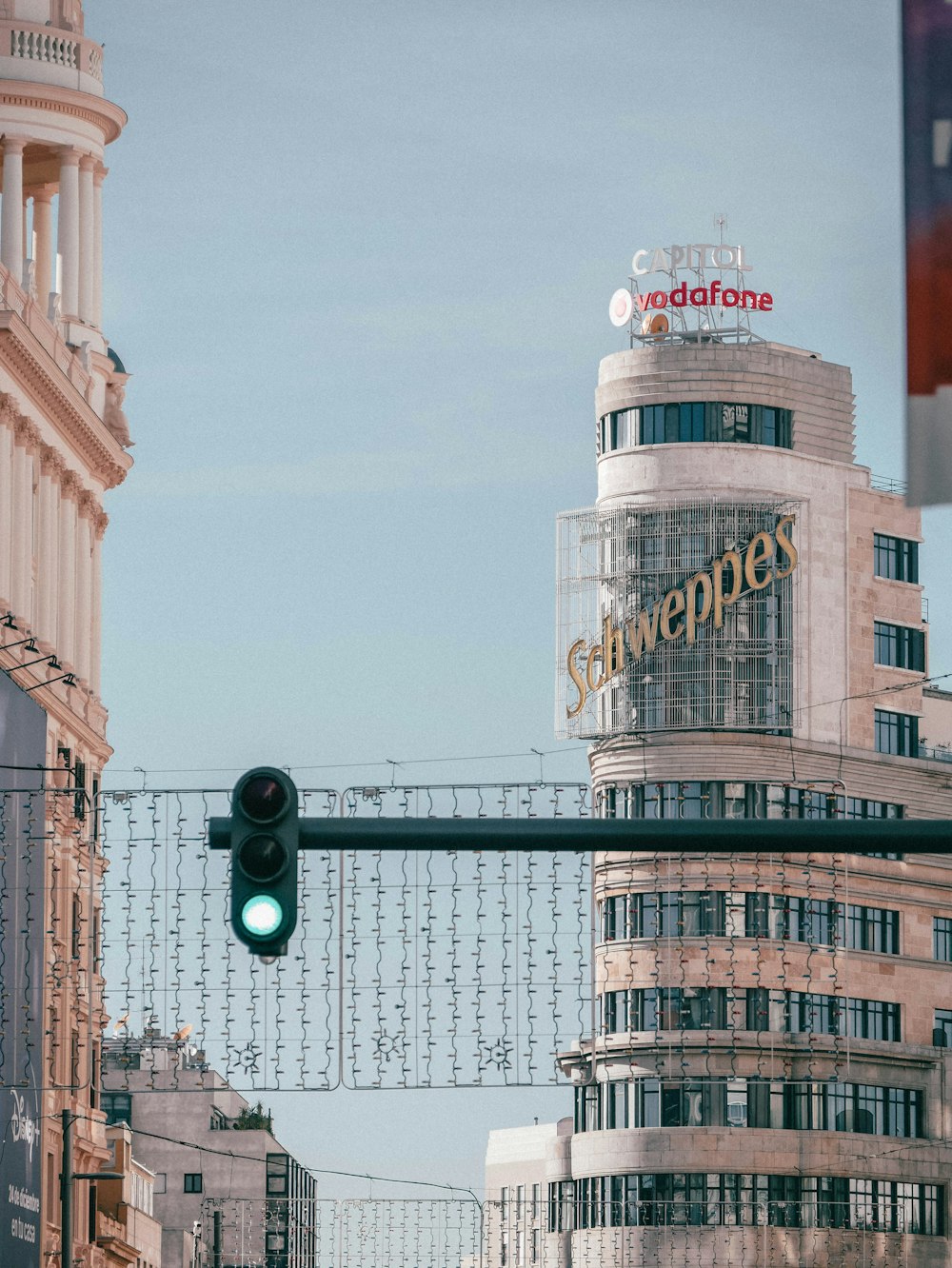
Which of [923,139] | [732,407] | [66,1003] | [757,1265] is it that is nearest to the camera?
[923,139]

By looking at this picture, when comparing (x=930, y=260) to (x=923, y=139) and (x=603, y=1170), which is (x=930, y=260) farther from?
(x=603, y=1170)

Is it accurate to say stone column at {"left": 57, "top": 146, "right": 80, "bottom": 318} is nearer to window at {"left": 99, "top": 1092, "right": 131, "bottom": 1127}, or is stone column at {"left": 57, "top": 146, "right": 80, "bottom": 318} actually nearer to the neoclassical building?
the neoclassical building

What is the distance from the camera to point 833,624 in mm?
115062

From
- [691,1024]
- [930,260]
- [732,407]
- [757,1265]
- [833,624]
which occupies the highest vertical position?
[732,407]

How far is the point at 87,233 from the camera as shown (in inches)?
3612

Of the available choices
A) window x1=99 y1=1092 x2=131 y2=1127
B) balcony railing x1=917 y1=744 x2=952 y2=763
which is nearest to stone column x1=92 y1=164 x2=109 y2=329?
balcony railing x1=917 y1=744 x2=952 y2=763

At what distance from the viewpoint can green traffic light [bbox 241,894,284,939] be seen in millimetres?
18891

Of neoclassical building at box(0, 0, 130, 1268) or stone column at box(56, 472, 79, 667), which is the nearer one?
neoclassical building at box(0, 0, 130, 1268)

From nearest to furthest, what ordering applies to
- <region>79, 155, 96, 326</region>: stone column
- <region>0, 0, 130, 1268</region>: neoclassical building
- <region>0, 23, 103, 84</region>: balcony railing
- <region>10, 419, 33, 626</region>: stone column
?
<region>0, 0, 130, 1268</region>: neoclassical building < <region>10, 419, 33, 626</region>: stone column < <region>0, 23, 103, 84</region>: balcony railing < <region>79, 155, 96, 326</region>: stone column

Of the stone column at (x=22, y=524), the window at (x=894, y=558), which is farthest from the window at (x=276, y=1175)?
the stone column at (x=22, y=524)

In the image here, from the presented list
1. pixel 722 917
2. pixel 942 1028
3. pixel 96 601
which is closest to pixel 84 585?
pixel 96 601

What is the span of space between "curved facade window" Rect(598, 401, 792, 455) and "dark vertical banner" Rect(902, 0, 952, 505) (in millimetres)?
99350

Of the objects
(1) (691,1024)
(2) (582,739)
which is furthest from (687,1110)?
(2) (582,739)

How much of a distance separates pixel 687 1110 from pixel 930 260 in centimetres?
9701
